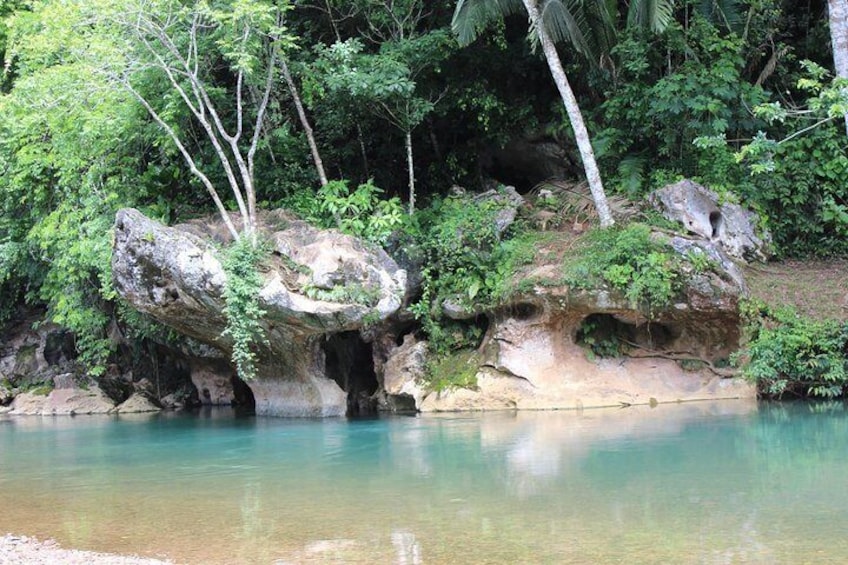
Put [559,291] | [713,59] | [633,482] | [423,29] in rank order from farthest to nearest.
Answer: [423,29] < [713,59] < [559,291] < [633,482]

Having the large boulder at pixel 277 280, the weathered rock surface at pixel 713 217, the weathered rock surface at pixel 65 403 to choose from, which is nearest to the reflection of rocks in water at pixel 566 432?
the large boulder at pixel 277 280

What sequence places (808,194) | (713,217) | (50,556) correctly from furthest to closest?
(808,194), (713,217), (50,556)

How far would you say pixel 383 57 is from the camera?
17484mm

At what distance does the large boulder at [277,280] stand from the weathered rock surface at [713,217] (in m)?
5.68

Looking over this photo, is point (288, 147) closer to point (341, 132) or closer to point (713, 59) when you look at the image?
point (341, 132)

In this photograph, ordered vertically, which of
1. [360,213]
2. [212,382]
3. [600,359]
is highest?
[360,213]

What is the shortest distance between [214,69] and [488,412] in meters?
9.26

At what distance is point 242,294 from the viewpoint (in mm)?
14664

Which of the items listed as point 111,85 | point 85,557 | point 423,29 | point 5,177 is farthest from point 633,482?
point 5,177

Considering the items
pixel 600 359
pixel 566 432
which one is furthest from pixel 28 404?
pixel 566 432

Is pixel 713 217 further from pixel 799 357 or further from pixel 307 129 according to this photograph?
pixel 307 129

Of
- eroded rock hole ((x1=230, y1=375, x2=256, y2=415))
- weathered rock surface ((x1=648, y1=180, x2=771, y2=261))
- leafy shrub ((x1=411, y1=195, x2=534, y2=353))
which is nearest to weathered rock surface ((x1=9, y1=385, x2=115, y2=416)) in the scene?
eroded rock hole ((x1=230, y1=375, x2=256, y2=415))

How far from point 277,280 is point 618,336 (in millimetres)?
6719

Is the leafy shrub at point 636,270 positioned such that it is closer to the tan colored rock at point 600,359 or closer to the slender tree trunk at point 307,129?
the tan colored rock at point 600,359
